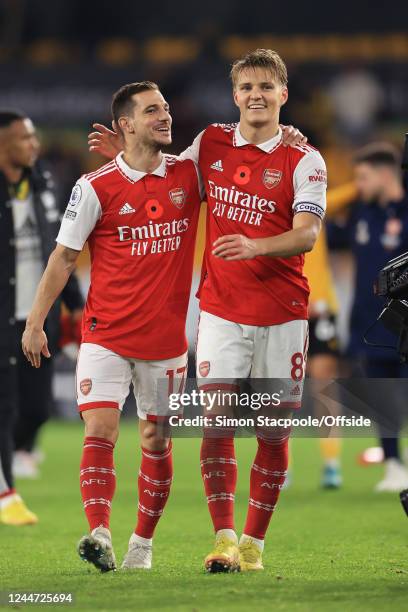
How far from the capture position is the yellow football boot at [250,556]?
18.8ft

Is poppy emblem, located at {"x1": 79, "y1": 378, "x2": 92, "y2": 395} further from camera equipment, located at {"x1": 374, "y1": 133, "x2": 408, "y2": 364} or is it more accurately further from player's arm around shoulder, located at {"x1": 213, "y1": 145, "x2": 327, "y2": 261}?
camera equipment, located at {"x1": 374, "y1": 133, "x2": 408, "y2": 364}

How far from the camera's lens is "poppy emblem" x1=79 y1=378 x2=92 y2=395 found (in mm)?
5727

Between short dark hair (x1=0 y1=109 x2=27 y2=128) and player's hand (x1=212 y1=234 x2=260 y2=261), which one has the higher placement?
short dark hair (x1=0 y1=109 x2=27 y2=128)

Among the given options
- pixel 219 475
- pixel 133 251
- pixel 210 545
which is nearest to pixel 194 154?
pixel 133 251

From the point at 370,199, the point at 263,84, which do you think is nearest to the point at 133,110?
the point at 263,84

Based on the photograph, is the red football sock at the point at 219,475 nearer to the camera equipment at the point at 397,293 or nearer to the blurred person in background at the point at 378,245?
the camera equipment at the point at 397,293

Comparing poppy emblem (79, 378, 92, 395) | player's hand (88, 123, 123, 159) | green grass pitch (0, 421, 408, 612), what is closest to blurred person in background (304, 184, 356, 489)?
green grass pitch (0, 421, 408, 612)

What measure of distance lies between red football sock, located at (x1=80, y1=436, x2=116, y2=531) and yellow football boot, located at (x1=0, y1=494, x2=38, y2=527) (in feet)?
6.67

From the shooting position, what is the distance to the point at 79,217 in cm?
569

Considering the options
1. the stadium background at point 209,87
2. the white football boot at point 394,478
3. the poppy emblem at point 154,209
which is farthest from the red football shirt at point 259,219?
the stadium background at point 209,87

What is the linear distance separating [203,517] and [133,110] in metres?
2.91

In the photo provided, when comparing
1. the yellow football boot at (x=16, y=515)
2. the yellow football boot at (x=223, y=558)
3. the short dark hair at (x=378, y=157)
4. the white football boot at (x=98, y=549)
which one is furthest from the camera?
the short dark hair at (x=378, y=157)

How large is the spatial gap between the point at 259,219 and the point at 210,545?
72.2 inches

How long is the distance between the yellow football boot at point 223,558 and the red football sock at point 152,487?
35 cm
